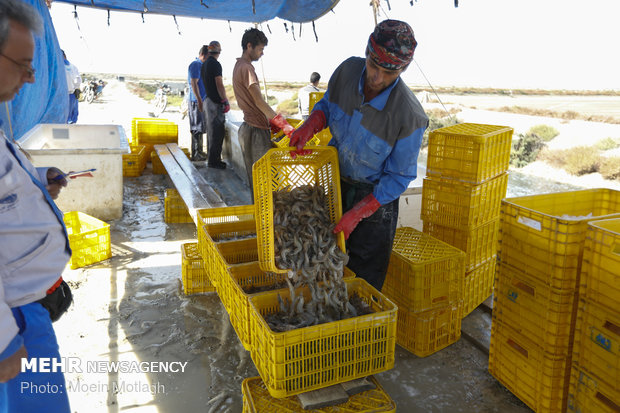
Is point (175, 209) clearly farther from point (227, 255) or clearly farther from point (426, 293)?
point (426, 293)

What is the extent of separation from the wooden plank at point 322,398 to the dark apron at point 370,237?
1.07 meters

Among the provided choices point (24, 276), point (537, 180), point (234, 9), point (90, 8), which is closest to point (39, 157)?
point (90, 8)

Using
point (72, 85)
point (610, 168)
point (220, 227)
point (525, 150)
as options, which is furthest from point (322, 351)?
point (525, 150)

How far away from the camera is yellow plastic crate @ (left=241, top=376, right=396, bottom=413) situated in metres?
2.17

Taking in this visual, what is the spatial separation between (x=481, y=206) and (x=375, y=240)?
1.33m

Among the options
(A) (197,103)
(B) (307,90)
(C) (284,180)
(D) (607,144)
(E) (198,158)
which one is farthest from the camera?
(D) (607,144)

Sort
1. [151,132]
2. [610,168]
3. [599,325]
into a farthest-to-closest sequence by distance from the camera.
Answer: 1. [610,168]
2. [151,132]
3. [599,325]

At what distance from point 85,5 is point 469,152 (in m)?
6.08

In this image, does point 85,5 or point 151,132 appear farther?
point 151,132

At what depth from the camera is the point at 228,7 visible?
21.9ft

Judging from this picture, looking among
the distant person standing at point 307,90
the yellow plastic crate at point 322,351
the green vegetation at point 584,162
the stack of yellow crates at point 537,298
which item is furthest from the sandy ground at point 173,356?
the green vegetation at point 584,162

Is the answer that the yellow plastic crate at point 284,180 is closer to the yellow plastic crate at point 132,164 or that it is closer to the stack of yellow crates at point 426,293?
the stack of yellow crates at point 426,293

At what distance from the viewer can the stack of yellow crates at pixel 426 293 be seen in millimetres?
3285

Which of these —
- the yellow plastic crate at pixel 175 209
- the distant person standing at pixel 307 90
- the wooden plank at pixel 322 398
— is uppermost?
the distant person standing at pixel 307 90
